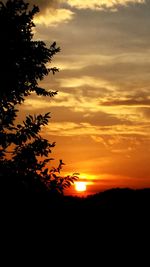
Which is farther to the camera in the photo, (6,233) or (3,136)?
(3,136)

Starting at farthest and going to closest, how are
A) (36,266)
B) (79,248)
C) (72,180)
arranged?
(72,180), (79,248), (36,266)

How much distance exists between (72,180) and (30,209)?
214cm

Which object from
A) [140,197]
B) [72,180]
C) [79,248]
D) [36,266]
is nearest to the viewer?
[36,266]

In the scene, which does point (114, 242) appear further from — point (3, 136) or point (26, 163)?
point (3, 136)

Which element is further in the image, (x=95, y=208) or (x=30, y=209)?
(x=95, y=208)

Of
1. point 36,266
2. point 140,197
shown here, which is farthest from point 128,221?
point 36,266

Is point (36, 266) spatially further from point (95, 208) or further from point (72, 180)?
point (95, 208)

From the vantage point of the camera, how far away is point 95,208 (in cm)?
2152

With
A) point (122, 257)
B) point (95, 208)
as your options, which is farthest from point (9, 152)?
point (122, 257)

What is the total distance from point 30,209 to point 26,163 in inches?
74.1

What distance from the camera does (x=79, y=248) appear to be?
1797cm

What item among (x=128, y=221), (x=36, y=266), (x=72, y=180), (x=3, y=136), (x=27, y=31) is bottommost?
(x=36, y=266)

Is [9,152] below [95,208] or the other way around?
the other way around

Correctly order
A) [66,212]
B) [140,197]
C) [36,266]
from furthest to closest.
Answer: [140,197], [66,212], [36,266]
